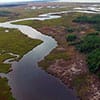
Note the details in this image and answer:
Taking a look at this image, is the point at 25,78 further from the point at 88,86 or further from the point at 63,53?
the point at 63,53

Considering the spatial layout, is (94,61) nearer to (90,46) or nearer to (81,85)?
(81,85)

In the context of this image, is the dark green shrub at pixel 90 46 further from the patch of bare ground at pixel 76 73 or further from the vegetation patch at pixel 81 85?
the vegetation patch at pixel 81 85

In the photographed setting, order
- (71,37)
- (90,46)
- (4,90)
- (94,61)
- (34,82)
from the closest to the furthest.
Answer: (4,90)
(34,82)
(94,61)
(90,46)
(71,37)

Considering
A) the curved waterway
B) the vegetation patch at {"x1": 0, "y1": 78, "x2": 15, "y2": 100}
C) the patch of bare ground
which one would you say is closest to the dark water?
the curved waterway

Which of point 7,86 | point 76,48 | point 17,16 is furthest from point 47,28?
point 7,86

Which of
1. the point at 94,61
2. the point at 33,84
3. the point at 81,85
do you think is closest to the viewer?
the point at 81,85

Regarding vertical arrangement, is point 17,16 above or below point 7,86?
below

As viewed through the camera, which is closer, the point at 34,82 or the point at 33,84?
the point at 33,84

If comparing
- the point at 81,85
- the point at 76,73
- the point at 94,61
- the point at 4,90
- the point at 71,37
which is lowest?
the point at 71,37

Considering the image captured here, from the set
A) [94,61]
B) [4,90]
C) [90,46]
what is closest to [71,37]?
[90,46]
